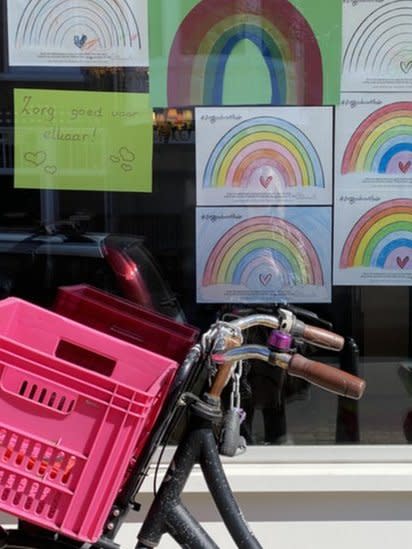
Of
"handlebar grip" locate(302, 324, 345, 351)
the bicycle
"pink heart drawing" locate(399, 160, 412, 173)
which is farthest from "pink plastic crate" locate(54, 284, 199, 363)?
"pink heart drawing" locate(399, 160, 412, 173)

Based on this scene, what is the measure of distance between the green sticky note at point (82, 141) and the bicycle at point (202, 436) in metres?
1.30

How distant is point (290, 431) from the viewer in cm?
326

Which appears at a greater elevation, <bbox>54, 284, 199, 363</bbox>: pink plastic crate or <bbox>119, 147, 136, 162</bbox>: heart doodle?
<bbox>119, 147, 136, 162</bbox>: heart doodle

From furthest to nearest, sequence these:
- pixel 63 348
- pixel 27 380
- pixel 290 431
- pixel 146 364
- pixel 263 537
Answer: pixel 290 431 → pixel 263 537 → pixel 63 348 → pixel 146 364 → pixel 27 380

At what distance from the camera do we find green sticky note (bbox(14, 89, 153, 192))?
3.16 m

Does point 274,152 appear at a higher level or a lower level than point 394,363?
higher

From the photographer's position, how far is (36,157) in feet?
10.5

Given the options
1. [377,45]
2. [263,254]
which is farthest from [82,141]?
[377,45]

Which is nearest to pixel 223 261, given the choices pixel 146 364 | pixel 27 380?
pixel 146 364

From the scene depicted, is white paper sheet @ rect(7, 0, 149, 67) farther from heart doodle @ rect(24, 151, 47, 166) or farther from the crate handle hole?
the crate handle hole

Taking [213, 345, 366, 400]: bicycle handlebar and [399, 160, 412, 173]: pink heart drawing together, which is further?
[399, 160, 412, 173]: pink heart drawing

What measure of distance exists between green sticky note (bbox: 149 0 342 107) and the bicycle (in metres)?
1.38

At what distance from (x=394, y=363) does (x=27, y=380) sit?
1.83 metres

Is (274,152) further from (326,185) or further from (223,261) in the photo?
(223,261)
